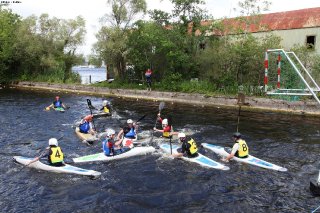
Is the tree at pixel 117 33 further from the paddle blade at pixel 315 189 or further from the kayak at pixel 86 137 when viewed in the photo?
the paddle blade at pixel 315 189

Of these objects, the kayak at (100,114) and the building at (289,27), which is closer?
the kayak at (100,114)

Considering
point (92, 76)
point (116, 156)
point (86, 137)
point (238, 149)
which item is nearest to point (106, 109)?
point (86, 137)

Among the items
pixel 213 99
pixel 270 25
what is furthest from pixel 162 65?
pixel 270 25

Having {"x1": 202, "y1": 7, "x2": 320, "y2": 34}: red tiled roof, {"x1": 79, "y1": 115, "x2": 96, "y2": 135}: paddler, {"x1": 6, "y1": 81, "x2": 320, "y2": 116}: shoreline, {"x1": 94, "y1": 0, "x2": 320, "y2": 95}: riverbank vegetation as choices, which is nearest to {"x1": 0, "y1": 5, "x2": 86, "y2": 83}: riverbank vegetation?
{"x1": 6, "y1": 81, "x2": 320, "y2": 116}: shoreline

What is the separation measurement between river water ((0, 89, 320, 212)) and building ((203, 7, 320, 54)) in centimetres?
1502

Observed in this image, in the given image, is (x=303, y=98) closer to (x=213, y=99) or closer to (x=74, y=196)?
(x=213, y=99)

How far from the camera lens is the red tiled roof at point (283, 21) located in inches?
1435

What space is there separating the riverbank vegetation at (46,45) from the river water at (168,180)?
25924 mm

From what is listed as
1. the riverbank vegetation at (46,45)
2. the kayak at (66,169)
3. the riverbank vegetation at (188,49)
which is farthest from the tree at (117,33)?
the kayak at (66,169)

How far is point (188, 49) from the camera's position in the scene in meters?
38.6

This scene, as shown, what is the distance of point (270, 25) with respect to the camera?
3919 centimetres

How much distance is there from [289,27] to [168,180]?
29.4 metres

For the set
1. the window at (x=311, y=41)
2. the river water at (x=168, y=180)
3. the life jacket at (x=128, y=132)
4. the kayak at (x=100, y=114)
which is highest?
the window at (x=311, y=41)

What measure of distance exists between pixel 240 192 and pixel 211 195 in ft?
4.21
